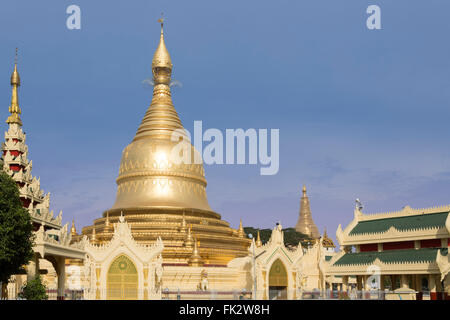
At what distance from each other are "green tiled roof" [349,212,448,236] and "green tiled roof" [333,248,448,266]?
1822mm

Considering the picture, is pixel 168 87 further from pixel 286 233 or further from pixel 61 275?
pixel 286 233

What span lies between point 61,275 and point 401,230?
25370 millimetres

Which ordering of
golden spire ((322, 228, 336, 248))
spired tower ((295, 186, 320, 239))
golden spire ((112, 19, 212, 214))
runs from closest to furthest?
1. golden spire ((112, 19, 212, 214))
2. golden spire ((322, 228, 336, 248))
3. spired tower ((295, 186, 320, 239))

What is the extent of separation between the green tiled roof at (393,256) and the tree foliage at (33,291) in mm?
24673

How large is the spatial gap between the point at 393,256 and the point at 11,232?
2803 cm

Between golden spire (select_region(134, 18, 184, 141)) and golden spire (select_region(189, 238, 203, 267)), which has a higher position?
golden spire (select_region(134, 18, 184, 141))

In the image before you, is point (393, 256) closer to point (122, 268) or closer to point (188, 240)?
point (188, 240)

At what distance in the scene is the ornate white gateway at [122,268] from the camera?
49.0 meters

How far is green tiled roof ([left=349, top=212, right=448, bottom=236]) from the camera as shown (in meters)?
47.4

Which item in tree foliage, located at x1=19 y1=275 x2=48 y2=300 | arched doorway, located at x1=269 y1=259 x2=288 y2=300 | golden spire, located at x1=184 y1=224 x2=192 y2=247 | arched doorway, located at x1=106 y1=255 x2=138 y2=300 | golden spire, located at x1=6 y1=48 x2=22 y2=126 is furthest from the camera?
golden spire, located at x1=184 y1=224 x2=192 y2=247

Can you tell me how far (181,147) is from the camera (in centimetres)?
6906

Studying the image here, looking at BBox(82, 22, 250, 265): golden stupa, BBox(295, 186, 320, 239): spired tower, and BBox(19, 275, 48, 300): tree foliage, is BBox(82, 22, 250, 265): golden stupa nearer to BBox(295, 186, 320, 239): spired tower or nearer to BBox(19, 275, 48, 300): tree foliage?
BBox(19, 275, 48, 300): tree foliage

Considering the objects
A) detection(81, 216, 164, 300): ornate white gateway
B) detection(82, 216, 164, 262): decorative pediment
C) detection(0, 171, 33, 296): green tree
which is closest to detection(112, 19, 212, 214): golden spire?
detection(82, 216, 164, 262): decorative pediment
